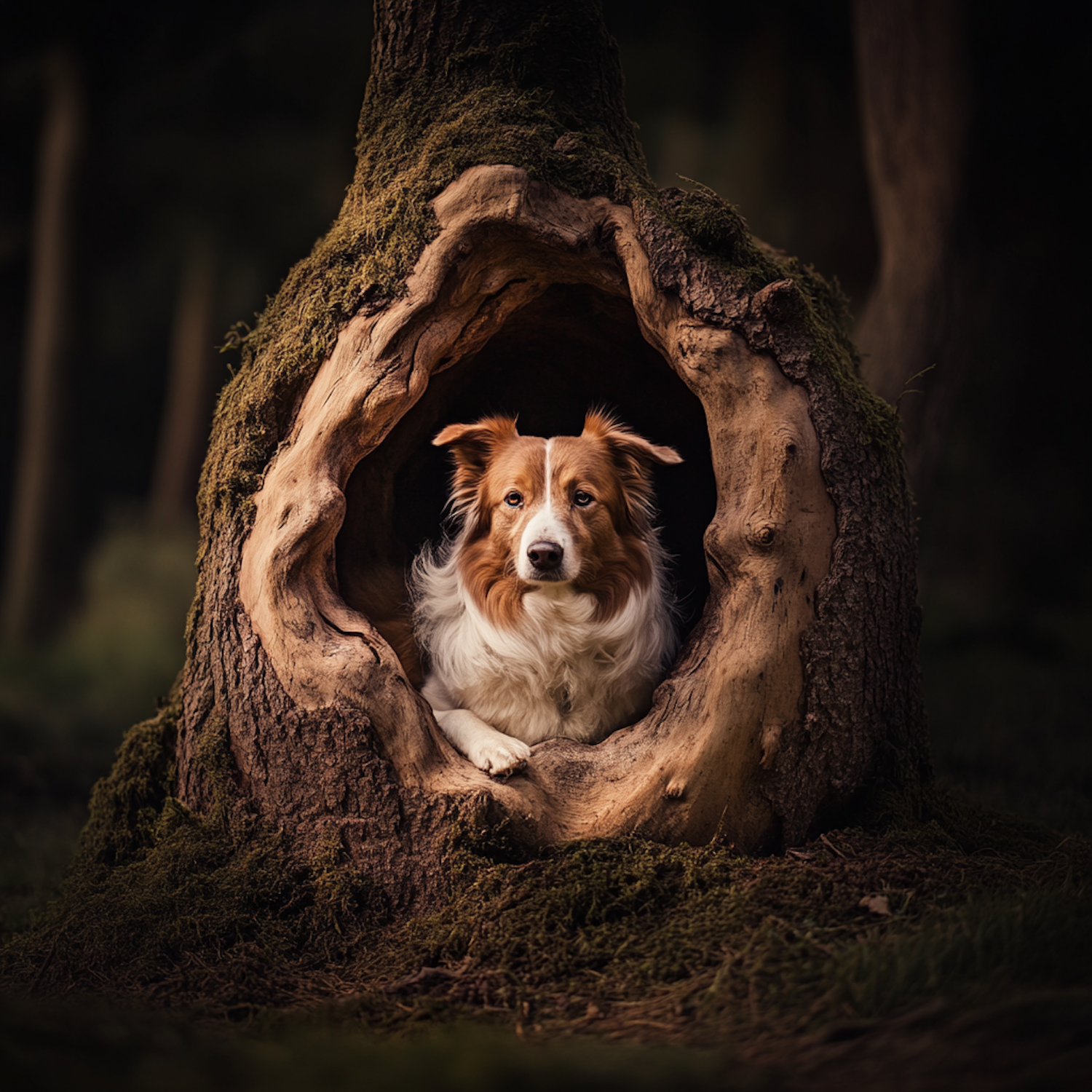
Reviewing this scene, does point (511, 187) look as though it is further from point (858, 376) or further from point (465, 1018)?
point (465, 1018)

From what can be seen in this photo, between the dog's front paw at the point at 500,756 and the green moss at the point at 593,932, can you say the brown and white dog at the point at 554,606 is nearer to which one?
the dog's front paw at the point at 500,756

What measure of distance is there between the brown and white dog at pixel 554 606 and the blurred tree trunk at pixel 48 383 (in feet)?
30.2

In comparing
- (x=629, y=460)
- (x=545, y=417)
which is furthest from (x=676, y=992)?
(x=545, y=417)

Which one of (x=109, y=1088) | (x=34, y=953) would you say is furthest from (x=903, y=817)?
(x=34, y=953)

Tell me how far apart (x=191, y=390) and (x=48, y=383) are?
3.33m

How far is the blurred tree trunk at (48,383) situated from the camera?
11.7 meters

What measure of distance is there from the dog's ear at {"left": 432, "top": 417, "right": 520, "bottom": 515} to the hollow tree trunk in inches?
16.1

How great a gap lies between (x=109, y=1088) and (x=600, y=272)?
3.46 meters

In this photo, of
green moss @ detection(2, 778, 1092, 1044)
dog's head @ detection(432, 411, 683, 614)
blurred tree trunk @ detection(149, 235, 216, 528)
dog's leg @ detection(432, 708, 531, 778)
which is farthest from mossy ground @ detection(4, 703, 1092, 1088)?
blurred tree trunk @ detection(149, 235, 216, 528)

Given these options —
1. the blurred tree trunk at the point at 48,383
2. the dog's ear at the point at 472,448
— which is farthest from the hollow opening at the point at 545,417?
the blurred tree trunk at the point at 48,383

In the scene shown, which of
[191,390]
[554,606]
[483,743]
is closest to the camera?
[483,743]

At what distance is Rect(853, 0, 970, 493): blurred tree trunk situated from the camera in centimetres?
593

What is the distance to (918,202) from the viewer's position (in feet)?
20.1

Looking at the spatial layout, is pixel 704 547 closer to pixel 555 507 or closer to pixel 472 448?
pixel 555 507
